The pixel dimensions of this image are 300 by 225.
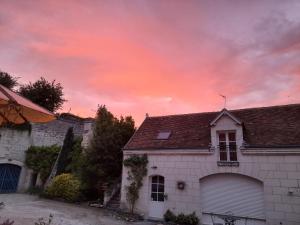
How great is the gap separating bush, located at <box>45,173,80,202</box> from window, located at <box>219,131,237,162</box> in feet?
32.7

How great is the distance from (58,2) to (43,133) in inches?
611

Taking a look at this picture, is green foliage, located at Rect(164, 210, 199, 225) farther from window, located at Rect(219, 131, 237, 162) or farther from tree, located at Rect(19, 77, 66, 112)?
tree, located at Rect(19, 77, 66, 112)

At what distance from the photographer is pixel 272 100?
15453 mm

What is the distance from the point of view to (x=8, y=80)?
1009 inches

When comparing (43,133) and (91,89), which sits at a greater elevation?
(91,89)

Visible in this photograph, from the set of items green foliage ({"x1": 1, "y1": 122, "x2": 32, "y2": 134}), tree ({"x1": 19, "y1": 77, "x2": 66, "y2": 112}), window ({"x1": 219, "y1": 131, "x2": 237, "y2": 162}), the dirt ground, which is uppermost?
tree ({"x1": 19, "y1": 77, "x2": 66, "y2": 112})

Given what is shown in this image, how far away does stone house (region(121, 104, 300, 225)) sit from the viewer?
36.0 ft

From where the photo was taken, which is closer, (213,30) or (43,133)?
(213,30)

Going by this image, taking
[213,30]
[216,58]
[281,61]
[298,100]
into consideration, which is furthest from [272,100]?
[213,30]

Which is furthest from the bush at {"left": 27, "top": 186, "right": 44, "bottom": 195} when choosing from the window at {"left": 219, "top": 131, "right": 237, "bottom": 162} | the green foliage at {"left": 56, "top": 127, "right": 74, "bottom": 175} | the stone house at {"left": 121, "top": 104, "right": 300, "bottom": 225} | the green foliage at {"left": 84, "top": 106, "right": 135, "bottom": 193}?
the window at {"left": 219, "top": 131, "right": 237, "bottom": 162}

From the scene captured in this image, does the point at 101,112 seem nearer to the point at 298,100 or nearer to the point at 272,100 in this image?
the point at 272,100

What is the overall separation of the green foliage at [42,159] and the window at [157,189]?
32.4ft

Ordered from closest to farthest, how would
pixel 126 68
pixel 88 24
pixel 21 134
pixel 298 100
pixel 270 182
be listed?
pixel 88 24
pixel 270 182
pixel 126 68
pixel 298 100
pixel 21 134

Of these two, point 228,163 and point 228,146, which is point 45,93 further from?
point 228,163
